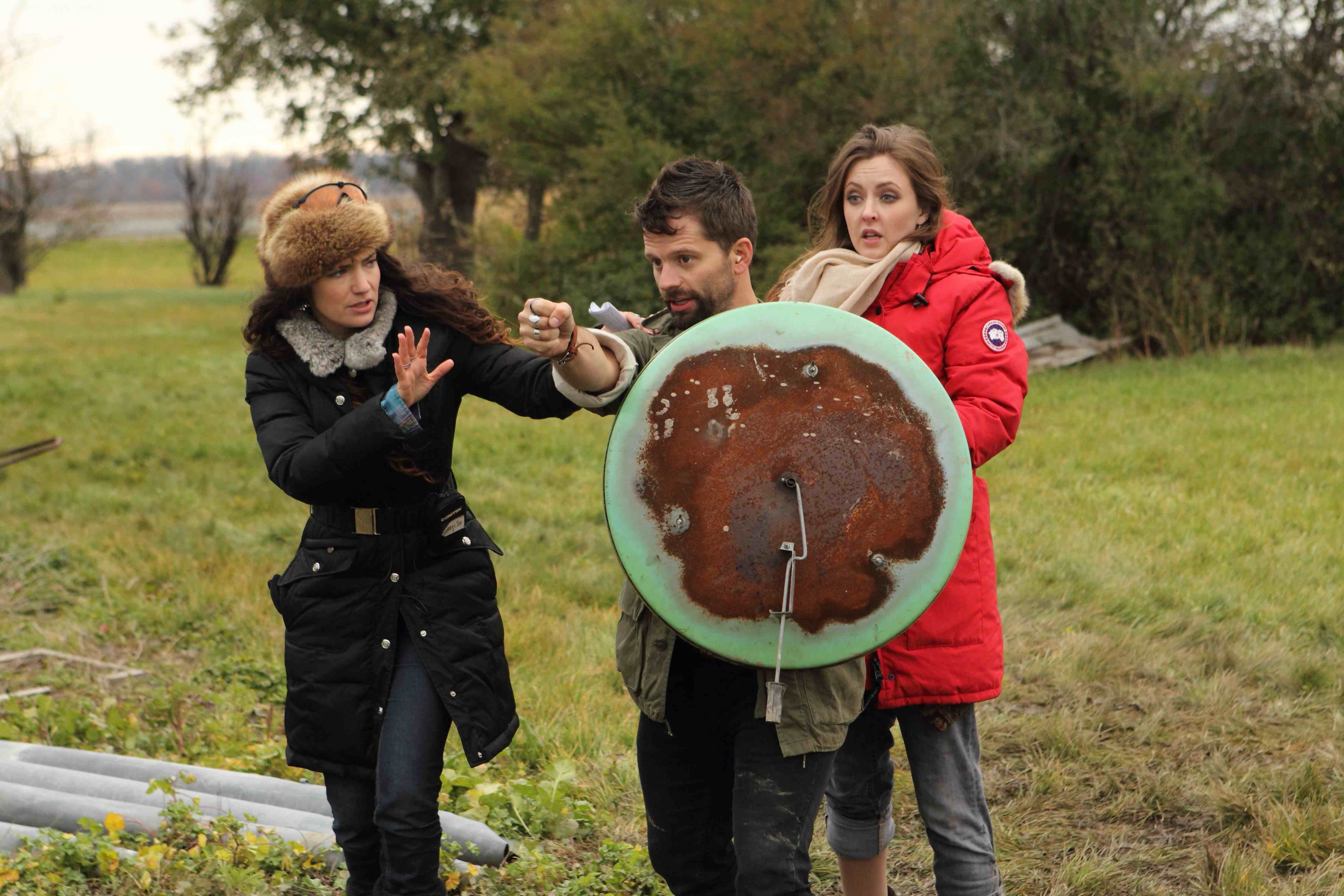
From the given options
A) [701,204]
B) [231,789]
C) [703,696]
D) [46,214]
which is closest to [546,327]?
[701,204]

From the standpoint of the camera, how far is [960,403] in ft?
8.18

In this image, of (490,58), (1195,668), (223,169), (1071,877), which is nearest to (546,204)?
(490,58)

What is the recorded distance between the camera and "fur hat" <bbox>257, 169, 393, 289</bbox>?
269cm

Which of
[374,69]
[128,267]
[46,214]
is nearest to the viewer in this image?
[374,69]

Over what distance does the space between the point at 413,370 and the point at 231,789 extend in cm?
190

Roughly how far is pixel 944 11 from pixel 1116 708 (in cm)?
1101

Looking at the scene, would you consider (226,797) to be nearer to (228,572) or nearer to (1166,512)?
(228,572)

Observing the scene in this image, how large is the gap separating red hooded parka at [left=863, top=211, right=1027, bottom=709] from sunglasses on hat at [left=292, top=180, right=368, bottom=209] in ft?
3.91

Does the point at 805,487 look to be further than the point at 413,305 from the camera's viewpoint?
No

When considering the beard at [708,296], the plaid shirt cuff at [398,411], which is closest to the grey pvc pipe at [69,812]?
the plaid shirt cuff at [398,411]

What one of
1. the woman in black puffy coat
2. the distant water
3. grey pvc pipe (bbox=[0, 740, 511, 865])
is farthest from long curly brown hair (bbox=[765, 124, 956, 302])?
the distant water

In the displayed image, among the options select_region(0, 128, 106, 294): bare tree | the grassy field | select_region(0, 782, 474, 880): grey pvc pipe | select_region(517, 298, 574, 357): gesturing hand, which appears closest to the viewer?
select_region(517, 298, 574, 357): gesturing hand

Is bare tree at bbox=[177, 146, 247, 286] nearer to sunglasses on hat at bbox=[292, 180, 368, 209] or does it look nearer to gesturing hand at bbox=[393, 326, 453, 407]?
sunglasses on hat at bbox=[292, 180, 368, 209]

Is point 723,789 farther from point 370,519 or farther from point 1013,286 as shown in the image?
point 1013,286
